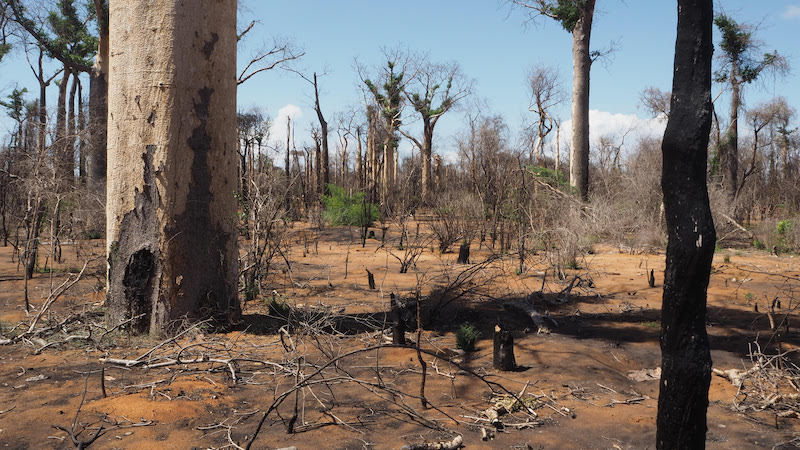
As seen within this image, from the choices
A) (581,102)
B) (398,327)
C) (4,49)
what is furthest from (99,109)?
(398,327)

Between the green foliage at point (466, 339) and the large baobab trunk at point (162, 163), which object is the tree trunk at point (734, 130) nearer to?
the green foliage at point (466, 339)

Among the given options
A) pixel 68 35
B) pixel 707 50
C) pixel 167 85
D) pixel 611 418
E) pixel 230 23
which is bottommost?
pixel 611 418

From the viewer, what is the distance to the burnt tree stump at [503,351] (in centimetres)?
415

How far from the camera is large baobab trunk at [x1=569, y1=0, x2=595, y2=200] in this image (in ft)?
45.6

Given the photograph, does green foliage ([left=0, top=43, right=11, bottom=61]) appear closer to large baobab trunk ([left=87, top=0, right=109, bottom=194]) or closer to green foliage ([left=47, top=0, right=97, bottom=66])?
green foliage ([left=47, top=0, right=97, bottom=66])

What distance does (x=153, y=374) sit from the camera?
4.02 meters

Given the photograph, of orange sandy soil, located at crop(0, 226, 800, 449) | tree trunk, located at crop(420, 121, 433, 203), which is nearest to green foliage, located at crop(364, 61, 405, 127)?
tree trunk, located at crop(420, 121, 433, 203)

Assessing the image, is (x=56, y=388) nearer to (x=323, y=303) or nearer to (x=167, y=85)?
(x=167, y=85)

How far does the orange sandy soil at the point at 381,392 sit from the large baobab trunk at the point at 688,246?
2.95 ft

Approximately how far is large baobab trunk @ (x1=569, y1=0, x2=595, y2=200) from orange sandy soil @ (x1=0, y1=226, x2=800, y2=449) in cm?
749

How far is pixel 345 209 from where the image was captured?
16312 mm

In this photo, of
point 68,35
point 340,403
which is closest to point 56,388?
point 340,403

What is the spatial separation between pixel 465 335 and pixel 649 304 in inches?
115

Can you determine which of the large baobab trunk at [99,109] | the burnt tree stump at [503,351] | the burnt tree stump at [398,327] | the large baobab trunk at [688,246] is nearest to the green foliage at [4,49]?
the large baobab trunk at [99,109]
